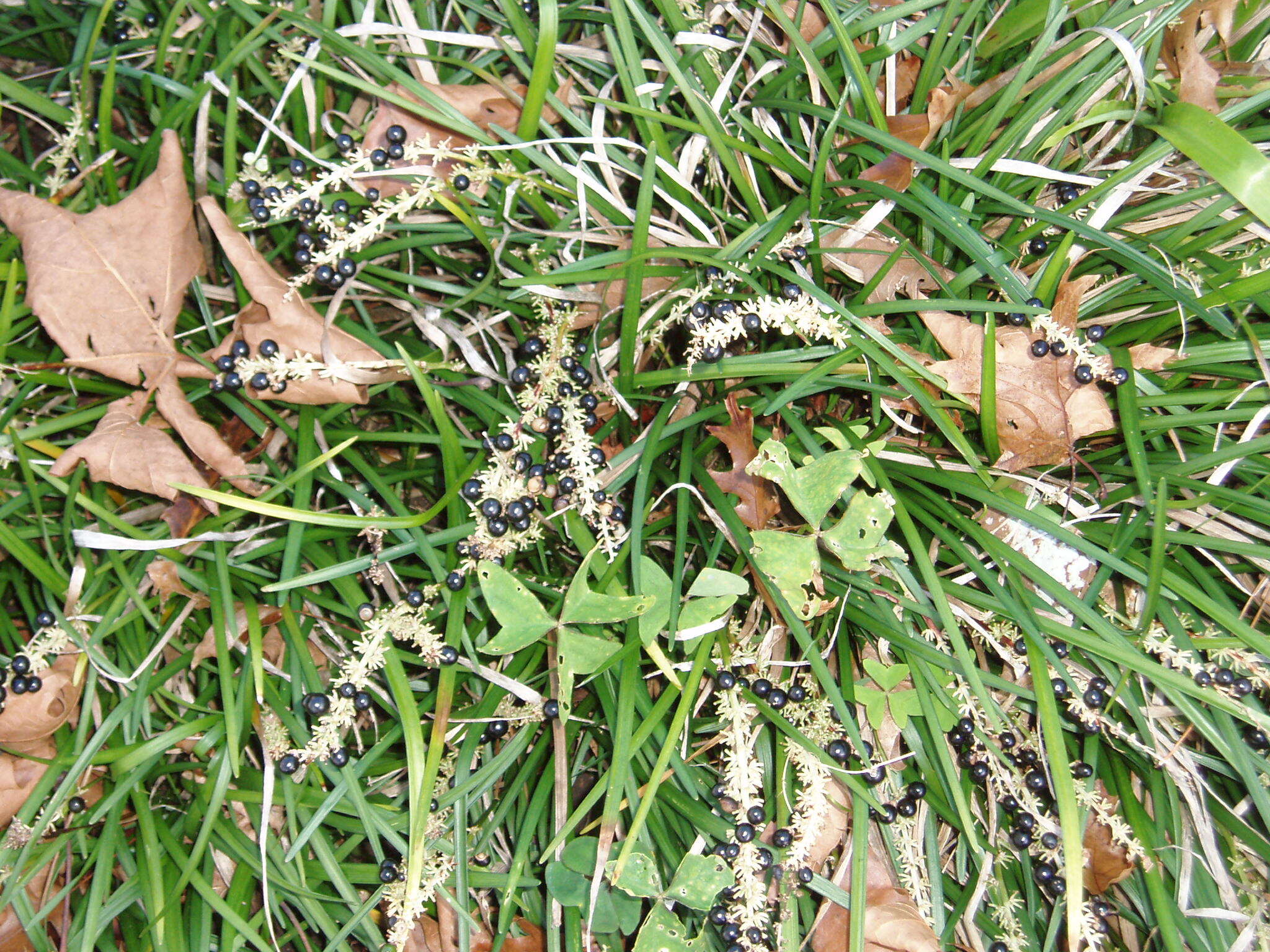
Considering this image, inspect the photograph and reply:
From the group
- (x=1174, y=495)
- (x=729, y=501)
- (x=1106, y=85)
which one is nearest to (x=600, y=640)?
(x=729, y=501)

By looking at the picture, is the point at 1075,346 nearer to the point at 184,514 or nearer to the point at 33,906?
the point at 184,514

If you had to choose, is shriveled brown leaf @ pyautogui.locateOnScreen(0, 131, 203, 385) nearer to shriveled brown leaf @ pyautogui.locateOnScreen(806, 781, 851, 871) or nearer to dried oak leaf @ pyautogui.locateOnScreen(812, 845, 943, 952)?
shriveled brown leaf @ pyautogui.locateOnScreen(806, 781, 851, 871)

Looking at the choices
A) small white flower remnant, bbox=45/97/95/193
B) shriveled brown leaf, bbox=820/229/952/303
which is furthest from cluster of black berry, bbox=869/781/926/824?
small white flower remnant, bbox=45/97/95/193

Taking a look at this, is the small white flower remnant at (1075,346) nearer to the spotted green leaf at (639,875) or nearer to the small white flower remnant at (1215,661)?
the small white flower remnant at (1215,661)

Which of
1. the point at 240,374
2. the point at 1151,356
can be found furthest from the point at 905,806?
the point at 240,374

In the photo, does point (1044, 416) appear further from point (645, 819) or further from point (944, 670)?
point (645, 819)
